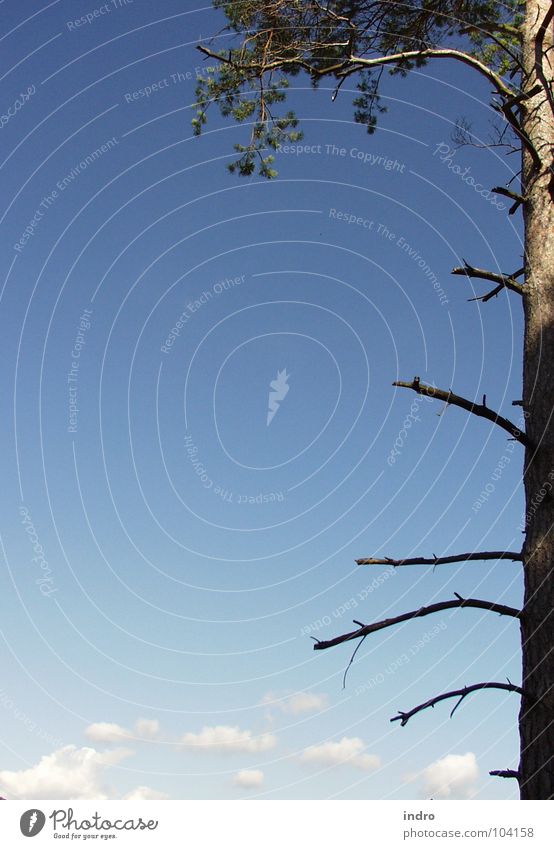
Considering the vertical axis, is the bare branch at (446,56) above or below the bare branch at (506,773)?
above

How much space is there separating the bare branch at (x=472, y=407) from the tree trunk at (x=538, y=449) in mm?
164

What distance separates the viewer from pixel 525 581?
504 centimetres

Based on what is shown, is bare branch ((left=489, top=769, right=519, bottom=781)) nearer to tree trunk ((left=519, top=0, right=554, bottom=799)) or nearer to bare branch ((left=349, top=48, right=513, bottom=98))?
tree trunk ((left=519, top=0, right=554, bottom=799))

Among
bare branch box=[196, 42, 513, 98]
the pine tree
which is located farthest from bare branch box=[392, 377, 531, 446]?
bare branch box=[196, 42, 513, 98]
